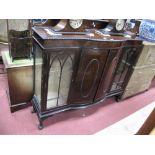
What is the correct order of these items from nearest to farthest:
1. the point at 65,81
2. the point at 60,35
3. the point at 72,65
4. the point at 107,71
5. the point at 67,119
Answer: the point at 60,35 → the point at 72,65 → the point at 65,81 → the point at 107,71 → the point at 67,119

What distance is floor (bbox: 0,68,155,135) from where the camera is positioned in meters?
1.77

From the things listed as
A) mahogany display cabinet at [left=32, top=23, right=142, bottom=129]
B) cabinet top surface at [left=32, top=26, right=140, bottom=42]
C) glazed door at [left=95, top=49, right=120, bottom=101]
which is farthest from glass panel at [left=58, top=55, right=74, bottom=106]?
glazed door at [left=95, top=49, right=120, bottom=101]

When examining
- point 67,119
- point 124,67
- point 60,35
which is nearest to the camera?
point 60,35

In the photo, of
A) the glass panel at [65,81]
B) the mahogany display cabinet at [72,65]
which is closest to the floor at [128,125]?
the mahogany display cabinet at [72,65]

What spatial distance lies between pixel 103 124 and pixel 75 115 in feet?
1.32

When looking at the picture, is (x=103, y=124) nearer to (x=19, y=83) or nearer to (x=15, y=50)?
(x=19, y=83)

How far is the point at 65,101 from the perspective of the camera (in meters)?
1.85

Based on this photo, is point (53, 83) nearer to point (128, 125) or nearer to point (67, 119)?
point (67, 119)

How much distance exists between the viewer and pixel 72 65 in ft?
5.18

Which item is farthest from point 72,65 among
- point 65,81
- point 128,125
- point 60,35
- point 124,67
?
point 128,125

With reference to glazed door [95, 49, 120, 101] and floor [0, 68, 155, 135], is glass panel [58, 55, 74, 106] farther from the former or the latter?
glazed door [95, 49, 120, 101]

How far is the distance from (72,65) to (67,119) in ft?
2.68
